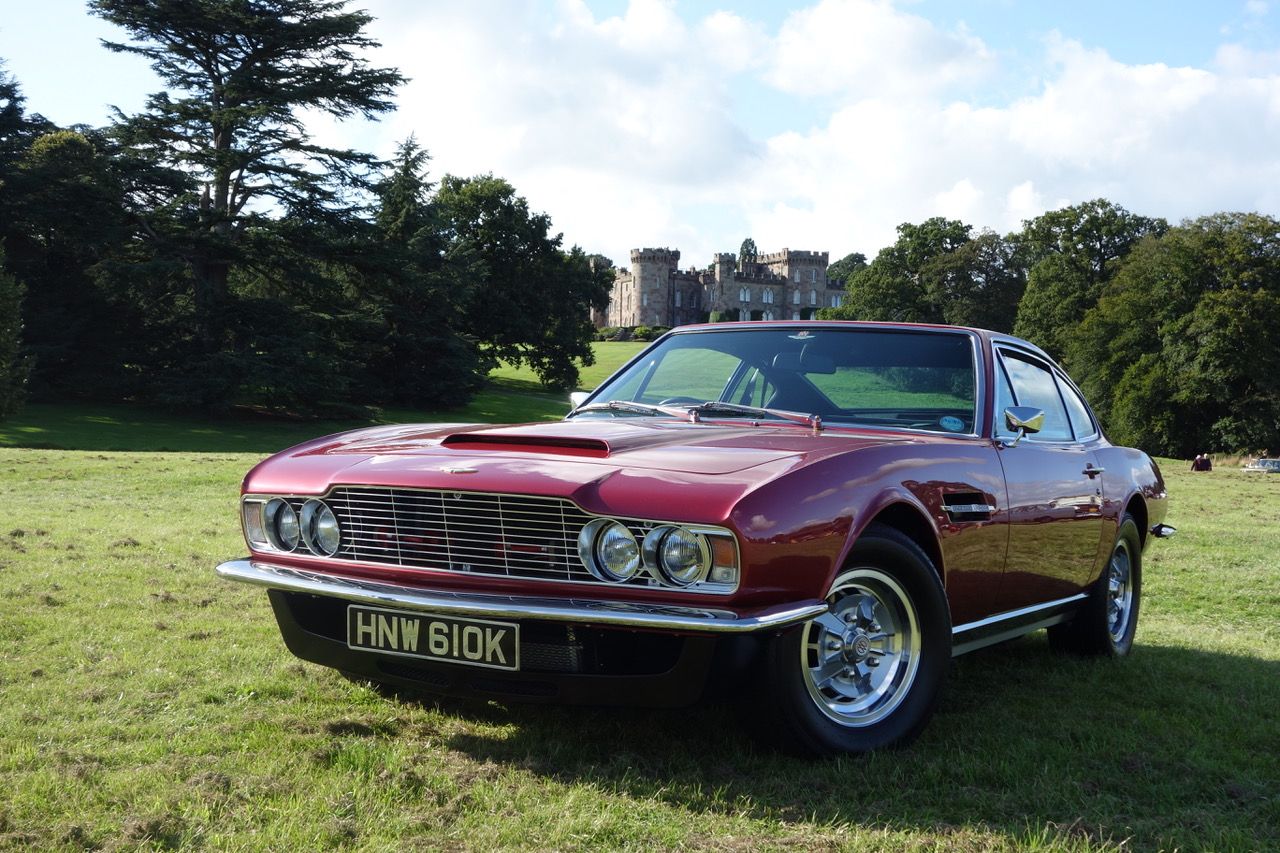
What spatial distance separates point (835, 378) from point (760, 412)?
1.33 ft

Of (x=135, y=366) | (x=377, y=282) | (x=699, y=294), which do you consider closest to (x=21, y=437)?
(x=135, y=366)

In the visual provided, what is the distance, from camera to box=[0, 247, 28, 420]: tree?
31188 mm

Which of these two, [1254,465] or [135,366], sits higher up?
[135,366]

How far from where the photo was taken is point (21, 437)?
106 feet

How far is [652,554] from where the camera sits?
3.30 metres

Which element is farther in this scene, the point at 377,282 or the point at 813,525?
the point at 377,282

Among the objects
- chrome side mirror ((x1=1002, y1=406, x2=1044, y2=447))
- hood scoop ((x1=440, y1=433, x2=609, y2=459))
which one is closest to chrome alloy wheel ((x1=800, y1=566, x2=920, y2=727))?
hood scoop ((x1=440, y1=433, x2=609, y2=459))

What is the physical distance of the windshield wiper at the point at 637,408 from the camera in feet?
15.9

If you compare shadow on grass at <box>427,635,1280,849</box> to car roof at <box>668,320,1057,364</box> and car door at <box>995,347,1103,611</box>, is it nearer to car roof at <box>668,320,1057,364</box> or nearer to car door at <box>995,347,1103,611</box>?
car door at <box>995,347,1103,611</box>

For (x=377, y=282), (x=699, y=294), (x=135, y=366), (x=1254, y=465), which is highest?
(x=699, y=294)

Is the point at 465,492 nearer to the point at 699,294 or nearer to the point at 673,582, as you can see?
the point at 673,582

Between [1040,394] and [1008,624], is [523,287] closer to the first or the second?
[1040,394]

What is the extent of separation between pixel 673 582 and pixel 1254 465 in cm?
4559

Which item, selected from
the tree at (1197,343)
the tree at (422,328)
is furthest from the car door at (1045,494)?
the tree at (1197,343)
